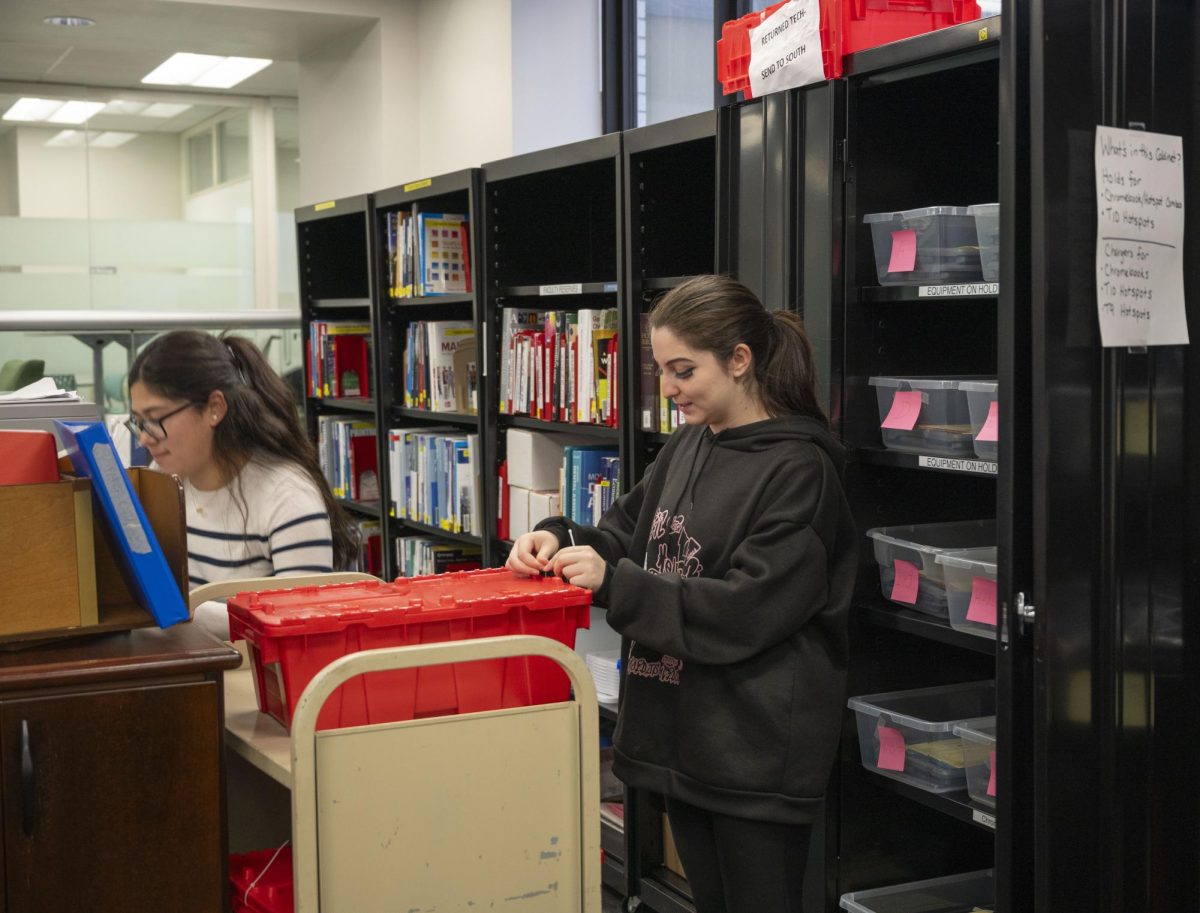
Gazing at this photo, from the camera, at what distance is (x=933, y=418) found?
2395 mm

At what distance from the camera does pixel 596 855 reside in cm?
179

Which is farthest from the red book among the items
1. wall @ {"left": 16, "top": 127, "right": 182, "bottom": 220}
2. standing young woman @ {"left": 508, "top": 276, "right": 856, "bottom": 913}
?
wall @ {"left": 16, "top": 127, "right": 182, "bottom": 220}

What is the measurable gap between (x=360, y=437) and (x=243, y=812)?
2.93m

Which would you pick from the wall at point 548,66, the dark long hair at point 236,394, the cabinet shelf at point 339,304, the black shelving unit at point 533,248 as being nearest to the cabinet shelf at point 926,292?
the dark long hair at point 236,394

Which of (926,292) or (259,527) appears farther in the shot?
(259,527)

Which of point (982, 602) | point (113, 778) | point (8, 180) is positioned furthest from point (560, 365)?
point (8, 180)

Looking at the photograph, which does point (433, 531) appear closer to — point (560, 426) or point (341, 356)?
point (560, 426)

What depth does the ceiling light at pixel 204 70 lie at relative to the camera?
6965 millimetres

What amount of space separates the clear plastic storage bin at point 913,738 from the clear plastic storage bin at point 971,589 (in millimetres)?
202

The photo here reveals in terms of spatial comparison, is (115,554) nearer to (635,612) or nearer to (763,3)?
(635,612)

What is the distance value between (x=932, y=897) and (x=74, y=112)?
22.8 feet

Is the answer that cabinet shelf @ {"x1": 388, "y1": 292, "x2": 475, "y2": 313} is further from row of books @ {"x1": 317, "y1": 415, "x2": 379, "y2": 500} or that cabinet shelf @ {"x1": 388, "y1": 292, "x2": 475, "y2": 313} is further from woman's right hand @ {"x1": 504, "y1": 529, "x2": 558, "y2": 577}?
woman's right hand @ {"x1": 504, "y1": 529, "x2": 558, "y2": 577}

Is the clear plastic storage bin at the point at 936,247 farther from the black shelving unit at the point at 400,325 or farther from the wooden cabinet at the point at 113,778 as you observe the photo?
the black shelving unit at the point at 400,325

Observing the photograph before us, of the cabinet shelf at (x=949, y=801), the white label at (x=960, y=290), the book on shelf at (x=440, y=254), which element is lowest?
the cabinet shelf at (x=949, y=801)
